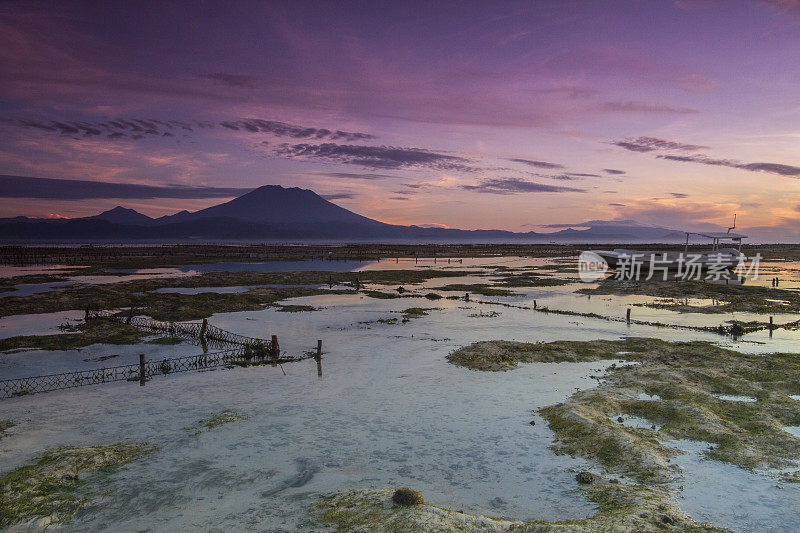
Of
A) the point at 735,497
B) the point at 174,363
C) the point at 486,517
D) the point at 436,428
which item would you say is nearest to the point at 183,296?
the point at 174,363

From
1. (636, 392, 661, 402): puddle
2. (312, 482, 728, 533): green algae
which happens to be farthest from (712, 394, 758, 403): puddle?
(312, 482, 728, 533): green algae

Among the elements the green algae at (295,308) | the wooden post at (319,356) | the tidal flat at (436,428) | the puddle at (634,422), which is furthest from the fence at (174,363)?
the puddle at (634,422)

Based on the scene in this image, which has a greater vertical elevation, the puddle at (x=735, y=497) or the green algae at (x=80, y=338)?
the puddle at (x=735, y=497)

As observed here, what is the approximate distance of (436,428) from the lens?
15953 millimetres

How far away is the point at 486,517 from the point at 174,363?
1917 centimetres

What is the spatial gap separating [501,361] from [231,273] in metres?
57.9

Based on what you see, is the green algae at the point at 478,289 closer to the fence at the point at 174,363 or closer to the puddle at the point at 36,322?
the fence at the point at 174,363

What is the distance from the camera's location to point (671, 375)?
67.7 ft

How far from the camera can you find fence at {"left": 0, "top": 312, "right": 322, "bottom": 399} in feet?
65.7

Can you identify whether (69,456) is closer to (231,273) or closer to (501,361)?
(501,361)

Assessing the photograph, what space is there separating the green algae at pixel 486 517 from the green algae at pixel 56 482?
247 inches

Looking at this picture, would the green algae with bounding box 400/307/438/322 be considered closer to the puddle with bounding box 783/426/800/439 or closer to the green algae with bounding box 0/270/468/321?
the green algae with bounding box 0/270/468/321

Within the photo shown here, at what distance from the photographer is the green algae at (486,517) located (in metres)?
9.67

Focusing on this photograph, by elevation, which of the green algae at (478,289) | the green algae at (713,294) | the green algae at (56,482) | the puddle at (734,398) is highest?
the green algae at (713,294)
